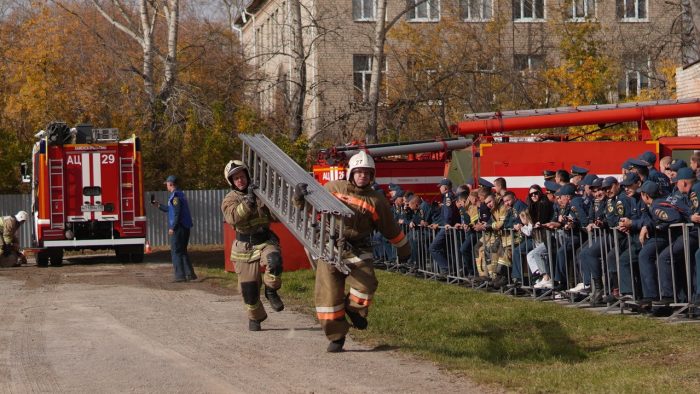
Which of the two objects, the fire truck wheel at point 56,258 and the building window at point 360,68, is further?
the building window at point 360,68

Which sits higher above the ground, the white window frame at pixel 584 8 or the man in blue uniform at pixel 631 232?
the white window frame at pixel 584 8

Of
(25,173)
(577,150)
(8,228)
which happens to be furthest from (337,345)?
(25,173)

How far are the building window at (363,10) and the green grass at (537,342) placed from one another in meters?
30.9

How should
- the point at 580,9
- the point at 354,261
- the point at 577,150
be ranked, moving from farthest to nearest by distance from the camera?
the point at 580,9
the point at 577,150
the point at 354,261

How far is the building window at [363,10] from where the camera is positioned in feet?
149

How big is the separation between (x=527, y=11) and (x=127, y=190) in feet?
79.6

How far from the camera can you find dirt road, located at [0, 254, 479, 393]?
9.04 m

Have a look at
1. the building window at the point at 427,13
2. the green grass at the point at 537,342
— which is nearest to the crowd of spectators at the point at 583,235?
the green grass at the point at 537,342

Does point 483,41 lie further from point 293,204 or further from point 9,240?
point 293,204

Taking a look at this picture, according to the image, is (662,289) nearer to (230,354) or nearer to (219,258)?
(230,354)

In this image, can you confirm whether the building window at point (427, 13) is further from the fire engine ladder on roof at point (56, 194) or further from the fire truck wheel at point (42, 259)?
the fire truck wheel at point (42, 259)

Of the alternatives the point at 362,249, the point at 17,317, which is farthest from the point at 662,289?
the point at 17,317

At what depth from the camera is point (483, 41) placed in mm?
42344

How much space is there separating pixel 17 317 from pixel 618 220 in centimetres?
751
